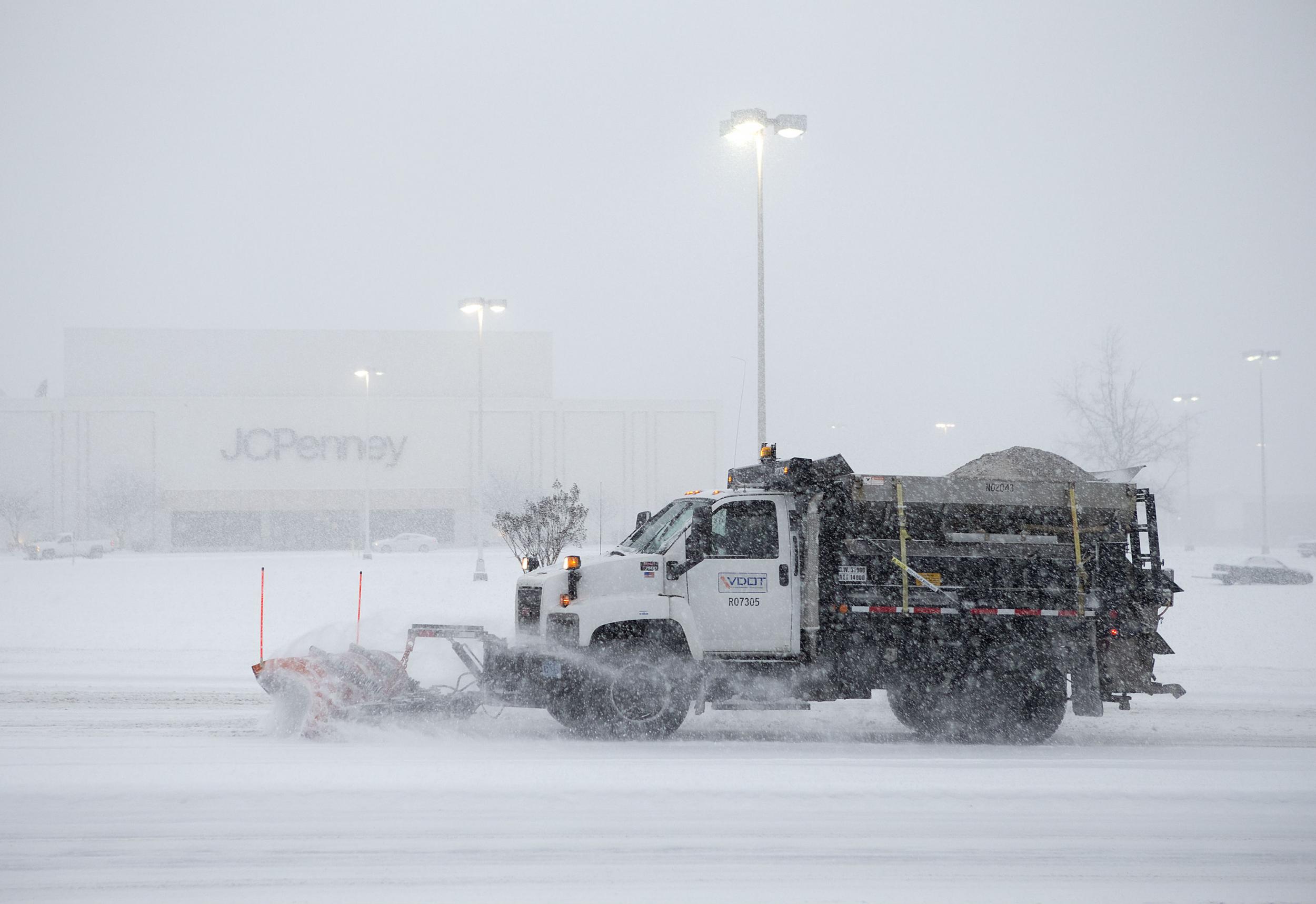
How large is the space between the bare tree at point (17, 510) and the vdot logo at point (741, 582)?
68.3 meters

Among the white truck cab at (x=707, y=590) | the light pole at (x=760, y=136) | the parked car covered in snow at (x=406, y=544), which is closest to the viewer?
the white truck cab at (x=707, y=590)

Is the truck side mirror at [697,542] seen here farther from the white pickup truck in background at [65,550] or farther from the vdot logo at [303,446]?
the vdot logo at [303,446]

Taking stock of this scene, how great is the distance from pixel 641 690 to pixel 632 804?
7.12ft

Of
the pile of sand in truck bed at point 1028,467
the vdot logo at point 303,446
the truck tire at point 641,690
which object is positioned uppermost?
the vdot logo at point 303,446

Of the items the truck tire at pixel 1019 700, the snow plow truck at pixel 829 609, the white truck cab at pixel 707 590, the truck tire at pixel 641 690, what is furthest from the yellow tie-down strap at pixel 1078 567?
the truck tire at pixel 641 690

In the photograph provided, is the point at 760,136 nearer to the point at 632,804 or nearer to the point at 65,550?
the point at 632,804

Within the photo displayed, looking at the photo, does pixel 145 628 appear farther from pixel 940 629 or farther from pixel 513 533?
pixel 940 629

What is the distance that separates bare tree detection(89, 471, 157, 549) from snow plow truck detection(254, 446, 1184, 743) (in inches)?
2638

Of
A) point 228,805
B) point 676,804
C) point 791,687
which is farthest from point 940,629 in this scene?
point 228,805

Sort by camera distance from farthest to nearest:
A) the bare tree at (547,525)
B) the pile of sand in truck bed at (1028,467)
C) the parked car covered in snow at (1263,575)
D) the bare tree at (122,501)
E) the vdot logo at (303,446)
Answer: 1. the vdot logo at (303,446)
2. the bare tree at (122,501)
3. the parked car covered in snow at (1263,575)
4. the bare tree at (547,525)
5. the pile of sand in truck bed at (1028,467)

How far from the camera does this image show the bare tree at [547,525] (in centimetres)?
2052

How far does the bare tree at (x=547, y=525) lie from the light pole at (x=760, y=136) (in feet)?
15.3

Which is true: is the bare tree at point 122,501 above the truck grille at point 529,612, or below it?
above

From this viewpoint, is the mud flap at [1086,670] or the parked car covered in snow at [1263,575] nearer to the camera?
the mud flap at [1086,670]
